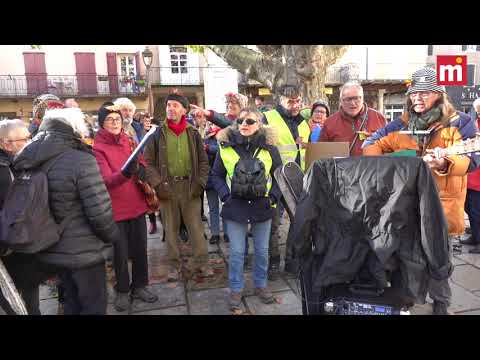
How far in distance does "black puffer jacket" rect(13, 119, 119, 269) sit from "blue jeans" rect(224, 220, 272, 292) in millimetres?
1090

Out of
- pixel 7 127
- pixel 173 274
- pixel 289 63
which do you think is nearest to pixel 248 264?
pixel 173 274

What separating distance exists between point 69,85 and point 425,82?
2452 cm

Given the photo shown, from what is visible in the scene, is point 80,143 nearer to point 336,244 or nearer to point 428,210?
point 336,244

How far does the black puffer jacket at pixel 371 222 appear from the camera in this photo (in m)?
2.01

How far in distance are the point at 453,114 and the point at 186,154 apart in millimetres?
2401

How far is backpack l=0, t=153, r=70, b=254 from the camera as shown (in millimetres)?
2180

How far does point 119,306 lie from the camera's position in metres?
3.27

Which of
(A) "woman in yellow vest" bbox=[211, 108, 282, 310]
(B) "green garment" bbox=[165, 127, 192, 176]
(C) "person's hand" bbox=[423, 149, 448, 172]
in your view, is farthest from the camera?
(B) "green garment" bbox=[165, 127, 192, 176]

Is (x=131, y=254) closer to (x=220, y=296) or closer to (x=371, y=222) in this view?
(x=220, y=296)

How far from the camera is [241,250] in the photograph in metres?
3.17

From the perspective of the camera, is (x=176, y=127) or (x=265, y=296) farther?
(x=176, y=127)

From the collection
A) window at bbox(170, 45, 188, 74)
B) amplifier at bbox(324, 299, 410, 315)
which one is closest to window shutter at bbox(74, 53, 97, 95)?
window at bbox(170, 45, 188, 74)

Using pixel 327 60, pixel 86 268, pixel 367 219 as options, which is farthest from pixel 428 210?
pixel 327 60

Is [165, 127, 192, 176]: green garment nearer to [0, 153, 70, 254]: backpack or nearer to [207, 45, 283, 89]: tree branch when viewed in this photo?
[0, 153, 70, 254]: backpack
